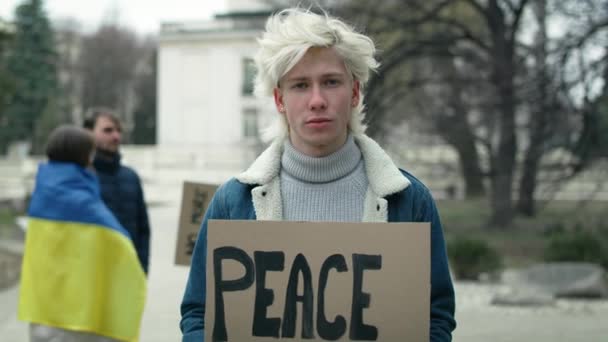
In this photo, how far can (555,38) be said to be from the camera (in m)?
15.0

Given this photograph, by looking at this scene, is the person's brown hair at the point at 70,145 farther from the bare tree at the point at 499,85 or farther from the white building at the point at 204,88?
the white building at the point at 204,88

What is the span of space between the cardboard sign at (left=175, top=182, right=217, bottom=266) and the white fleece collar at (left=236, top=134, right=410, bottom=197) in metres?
2.96

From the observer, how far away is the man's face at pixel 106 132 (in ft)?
18.9

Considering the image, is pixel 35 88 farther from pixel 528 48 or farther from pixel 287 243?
pixel 287 243

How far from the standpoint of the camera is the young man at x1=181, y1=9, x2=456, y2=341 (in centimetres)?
270

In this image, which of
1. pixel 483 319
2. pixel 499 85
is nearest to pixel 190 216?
pixel 483 319

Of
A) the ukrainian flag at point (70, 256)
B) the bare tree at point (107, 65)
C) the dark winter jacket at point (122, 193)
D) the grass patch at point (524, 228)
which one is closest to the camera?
the ukrainian flag at point (70, 256)

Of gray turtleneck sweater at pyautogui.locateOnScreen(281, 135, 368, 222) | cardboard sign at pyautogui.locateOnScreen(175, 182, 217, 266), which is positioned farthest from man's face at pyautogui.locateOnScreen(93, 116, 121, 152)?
gray turtleneck sweater at pyautogui.locateOnScreen(281, 135, 368, 222)

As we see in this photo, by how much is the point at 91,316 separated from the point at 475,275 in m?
8.55

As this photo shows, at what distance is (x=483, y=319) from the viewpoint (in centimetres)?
938

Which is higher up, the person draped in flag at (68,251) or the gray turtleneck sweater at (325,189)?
the gray turtleneck sweater at (325,189)

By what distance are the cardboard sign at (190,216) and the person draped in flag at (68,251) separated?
634mm

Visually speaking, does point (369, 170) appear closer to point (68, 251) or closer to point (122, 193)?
point (68, 251)

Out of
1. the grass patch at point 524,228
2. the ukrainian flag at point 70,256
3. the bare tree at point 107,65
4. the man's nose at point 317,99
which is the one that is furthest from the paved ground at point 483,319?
the bare tree at point 107,65
